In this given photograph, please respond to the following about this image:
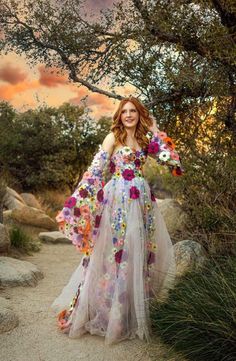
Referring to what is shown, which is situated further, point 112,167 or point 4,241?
point 4,241

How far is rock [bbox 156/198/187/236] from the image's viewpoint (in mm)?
8673

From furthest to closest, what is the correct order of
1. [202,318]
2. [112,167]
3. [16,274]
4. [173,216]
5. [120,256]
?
[173,216] → [16,274] → [112,167] → [120,256] → [202,318]

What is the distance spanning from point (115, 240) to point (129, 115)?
1267 millimetres

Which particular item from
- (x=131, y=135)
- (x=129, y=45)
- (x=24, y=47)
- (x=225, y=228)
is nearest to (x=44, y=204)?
(x=24, y=47)

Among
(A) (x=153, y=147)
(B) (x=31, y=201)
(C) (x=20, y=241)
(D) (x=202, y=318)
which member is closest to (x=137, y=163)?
(A) (x=153, y=147)

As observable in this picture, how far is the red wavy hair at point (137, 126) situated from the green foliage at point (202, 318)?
1.51 meters

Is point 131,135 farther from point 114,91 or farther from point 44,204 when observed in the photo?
point 44,204

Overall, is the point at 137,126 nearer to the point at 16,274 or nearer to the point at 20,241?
the point at 16,274

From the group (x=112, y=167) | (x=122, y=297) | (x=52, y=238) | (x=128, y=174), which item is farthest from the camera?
(x=52, y=238)

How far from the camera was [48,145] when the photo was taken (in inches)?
829

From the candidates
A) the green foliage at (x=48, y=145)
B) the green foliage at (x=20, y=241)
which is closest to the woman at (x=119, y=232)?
the green foliage at (x=20, y=241)

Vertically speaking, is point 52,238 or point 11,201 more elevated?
point 11,201

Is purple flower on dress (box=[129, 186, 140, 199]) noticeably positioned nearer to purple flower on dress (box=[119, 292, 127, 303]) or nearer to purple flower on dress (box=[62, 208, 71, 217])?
purple flower on dress (box=[62, 208, 71, 217])

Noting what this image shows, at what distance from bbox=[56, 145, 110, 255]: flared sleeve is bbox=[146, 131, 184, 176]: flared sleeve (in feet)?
1.54
